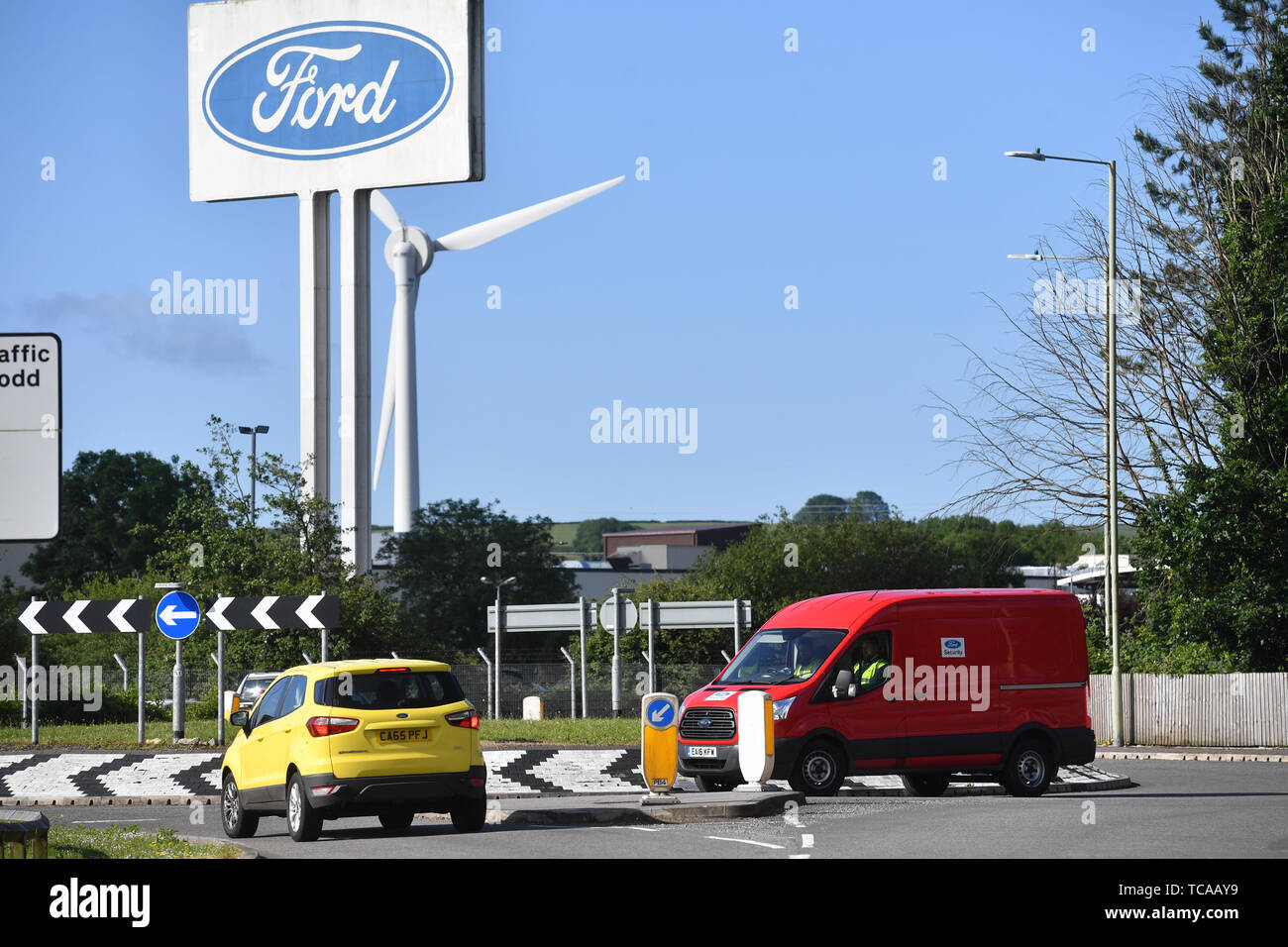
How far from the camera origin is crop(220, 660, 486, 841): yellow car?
1486 centimetres

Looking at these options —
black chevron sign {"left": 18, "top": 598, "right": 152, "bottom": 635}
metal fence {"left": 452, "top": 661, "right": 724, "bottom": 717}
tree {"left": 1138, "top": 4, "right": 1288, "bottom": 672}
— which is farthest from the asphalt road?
metal fence {"left": 452, "top": 661, "right": 724, "bottom": 717}

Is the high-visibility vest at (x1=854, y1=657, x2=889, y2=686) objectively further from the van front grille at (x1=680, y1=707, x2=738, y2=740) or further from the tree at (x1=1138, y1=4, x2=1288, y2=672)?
the tree at (x1=1138, y1=4, x2=1288, y2=672)

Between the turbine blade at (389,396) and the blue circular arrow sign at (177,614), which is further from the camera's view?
the turbine blade at (389,396)

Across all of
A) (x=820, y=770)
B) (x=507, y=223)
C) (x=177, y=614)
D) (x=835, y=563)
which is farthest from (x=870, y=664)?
(x=835, y=563)

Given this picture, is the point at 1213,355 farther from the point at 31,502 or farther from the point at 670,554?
the point at 670,554

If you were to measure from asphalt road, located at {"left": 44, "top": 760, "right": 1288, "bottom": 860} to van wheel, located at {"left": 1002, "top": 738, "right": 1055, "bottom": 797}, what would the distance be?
1.19 feet

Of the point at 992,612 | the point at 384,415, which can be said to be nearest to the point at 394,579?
the point at 384,415

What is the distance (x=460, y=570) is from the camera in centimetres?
7925

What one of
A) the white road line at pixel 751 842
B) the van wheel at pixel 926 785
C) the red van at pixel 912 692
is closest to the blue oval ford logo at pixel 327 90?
the red van at pixel 912 692

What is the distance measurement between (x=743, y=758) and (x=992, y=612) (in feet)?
12.0

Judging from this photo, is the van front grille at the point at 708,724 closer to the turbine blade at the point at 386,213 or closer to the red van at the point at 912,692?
the red van at the point at 912,692

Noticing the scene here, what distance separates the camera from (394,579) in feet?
258

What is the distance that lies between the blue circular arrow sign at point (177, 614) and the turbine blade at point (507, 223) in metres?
31.8

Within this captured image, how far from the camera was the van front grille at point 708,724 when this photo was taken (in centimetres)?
1973
